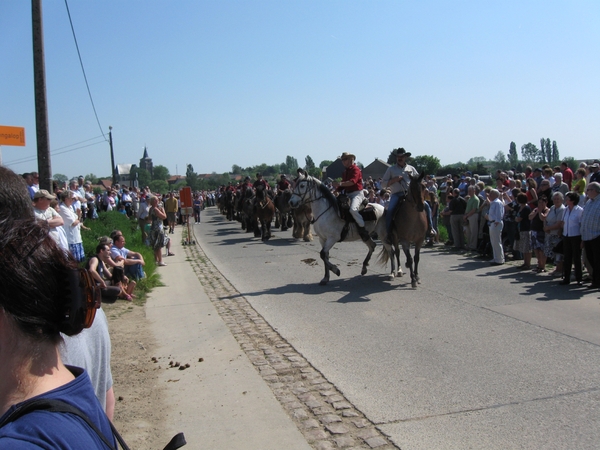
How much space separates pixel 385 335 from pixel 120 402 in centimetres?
361

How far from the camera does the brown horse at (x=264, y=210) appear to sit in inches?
882

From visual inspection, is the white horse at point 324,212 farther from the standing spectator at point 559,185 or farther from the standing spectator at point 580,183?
the standing spectator at point 580,183

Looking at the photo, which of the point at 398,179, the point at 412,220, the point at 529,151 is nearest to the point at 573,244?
the point at 412,220

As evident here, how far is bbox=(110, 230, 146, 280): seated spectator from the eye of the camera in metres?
11.1

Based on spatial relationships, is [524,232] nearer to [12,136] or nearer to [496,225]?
[496,225]

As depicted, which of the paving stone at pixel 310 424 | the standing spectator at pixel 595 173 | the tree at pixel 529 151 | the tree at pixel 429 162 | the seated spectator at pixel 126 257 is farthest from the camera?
the tree at pixel 529 151

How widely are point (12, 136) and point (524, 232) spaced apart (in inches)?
423

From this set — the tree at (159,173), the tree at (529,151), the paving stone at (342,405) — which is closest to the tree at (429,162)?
the tree at (529,151)

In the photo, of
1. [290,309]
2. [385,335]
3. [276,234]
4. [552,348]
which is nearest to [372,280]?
[290,309]

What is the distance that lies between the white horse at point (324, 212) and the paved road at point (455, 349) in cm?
96

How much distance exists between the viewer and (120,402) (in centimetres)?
564

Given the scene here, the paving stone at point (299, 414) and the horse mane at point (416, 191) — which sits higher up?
the horse mane at point (416, 191)

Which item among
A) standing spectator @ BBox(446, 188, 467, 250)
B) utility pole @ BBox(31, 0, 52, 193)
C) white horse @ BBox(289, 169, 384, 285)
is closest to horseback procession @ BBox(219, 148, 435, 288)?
white horse @ BBox(289, 169, 384, 285)

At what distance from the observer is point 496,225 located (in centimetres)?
1372
